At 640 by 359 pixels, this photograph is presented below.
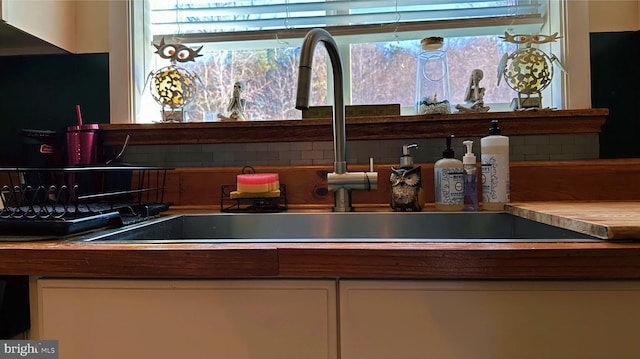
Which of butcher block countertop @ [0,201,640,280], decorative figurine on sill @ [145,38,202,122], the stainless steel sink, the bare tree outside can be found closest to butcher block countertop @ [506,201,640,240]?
butcher block countertop @ [0,201,640,280]

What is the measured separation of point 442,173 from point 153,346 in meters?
0.79

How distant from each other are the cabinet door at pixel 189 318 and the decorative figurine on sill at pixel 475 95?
869 mm

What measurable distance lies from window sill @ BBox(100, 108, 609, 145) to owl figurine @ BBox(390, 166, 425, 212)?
0.19m

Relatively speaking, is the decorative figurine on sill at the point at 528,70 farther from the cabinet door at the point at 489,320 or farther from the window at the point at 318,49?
the cabinet door at the point at 489,320

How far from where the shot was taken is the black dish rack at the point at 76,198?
76 cm

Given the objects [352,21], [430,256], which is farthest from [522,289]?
[352,21]

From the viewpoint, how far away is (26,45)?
1284 mm

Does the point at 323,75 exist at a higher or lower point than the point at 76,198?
higher

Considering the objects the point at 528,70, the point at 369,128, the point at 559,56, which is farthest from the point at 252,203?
the point at 559,56

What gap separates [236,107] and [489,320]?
1028mm

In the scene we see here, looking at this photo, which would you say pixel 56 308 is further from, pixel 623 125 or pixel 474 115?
pixel 623 125

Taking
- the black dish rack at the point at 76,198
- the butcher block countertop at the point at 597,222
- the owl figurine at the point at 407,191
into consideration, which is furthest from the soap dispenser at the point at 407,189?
the black dish rack at the point at 76,198

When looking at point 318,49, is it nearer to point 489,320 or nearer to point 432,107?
point 432,107

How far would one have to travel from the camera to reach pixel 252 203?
4.00 ft
